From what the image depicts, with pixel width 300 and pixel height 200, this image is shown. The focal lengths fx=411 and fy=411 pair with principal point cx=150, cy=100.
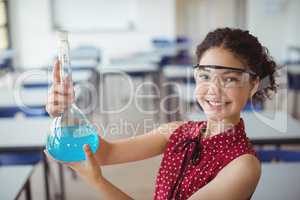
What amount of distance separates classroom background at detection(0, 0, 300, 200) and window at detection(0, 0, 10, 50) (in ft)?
0.05

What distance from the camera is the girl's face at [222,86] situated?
3.29 ft

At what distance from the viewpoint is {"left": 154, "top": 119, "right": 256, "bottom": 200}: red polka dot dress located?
3.42 ft

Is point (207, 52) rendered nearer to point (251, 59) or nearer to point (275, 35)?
point (251, 59)

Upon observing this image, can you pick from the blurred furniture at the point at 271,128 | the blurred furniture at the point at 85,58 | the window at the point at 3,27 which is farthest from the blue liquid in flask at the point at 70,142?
the window at the point at 3,27

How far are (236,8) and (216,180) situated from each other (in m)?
7.10

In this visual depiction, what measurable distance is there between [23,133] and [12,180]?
0.53 m

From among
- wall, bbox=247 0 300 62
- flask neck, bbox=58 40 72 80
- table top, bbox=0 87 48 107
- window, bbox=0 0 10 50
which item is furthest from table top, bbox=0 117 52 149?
wall, bbox=247 0 300 62

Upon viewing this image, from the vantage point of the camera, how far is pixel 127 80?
15.5ft

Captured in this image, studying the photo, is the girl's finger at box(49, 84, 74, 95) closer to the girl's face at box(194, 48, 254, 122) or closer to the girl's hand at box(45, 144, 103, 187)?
the girl's hand at box(45, 144, 103, 187)

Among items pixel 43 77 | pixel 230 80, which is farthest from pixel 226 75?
pixel 43 77

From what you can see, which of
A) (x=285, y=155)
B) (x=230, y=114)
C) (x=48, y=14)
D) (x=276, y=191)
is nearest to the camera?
(x=230, y=114)

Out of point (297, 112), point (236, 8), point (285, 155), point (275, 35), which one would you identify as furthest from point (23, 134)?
point (236, 8)

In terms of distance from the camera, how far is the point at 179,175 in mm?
1098

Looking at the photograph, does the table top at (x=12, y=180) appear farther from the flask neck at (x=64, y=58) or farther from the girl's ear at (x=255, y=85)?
the girl's ear at (x=255, y=85)
